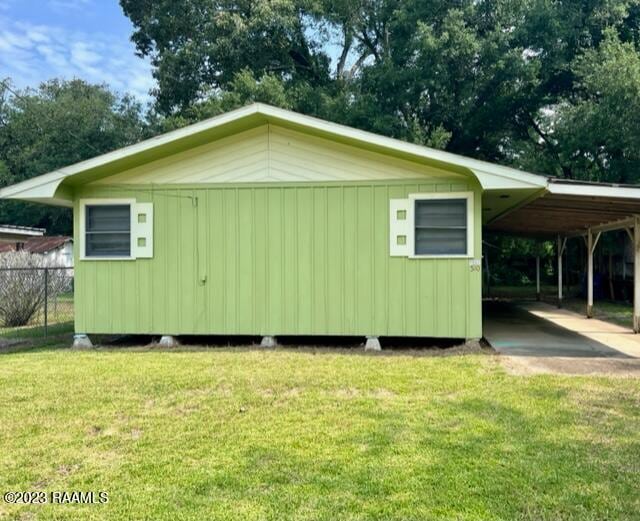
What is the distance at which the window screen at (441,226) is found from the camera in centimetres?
714

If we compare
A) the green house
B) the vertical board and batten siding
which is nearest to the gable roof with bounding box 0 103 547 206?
the green house

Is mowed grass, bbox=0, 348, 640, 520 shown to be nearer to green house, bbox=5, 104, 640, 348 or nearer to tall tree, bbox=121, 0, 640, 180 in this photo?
green house, bbox=5, 104, 640, 348

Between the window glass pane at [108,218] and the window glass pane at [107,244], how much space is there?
3.5 inches

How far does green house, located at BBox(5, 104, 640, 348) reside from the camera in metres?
7.14

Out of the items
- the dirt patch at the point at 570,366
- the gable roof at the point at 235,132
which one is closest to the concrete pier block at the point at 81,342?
the gable roof at the point at 235,132

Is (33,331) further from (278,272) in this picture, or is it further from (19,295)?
(278,272)

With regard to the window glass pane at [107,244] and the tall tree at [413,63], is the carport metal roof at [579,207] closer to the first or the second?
the window glass pane at [107,244]

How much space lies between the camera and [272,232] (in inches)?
296

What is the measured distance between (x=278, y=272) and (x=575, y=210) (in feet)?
17.5

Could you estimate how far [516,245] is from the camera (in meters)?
24.4

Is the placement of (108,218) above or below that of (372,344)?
above

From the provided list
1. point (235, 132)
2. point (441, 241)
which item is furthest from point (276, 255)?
point (441, 241)

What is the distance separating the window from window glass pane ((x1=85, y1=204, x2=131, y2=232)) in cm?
391

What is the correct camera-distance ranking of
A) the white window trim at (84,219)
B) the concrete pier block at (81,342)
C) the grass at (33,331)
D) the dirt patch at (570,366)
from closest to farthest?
the dirt patch at (570,366) < the white window trim at (84,219) < the concrete pier block at (81,342) < the grass at (33,331)
